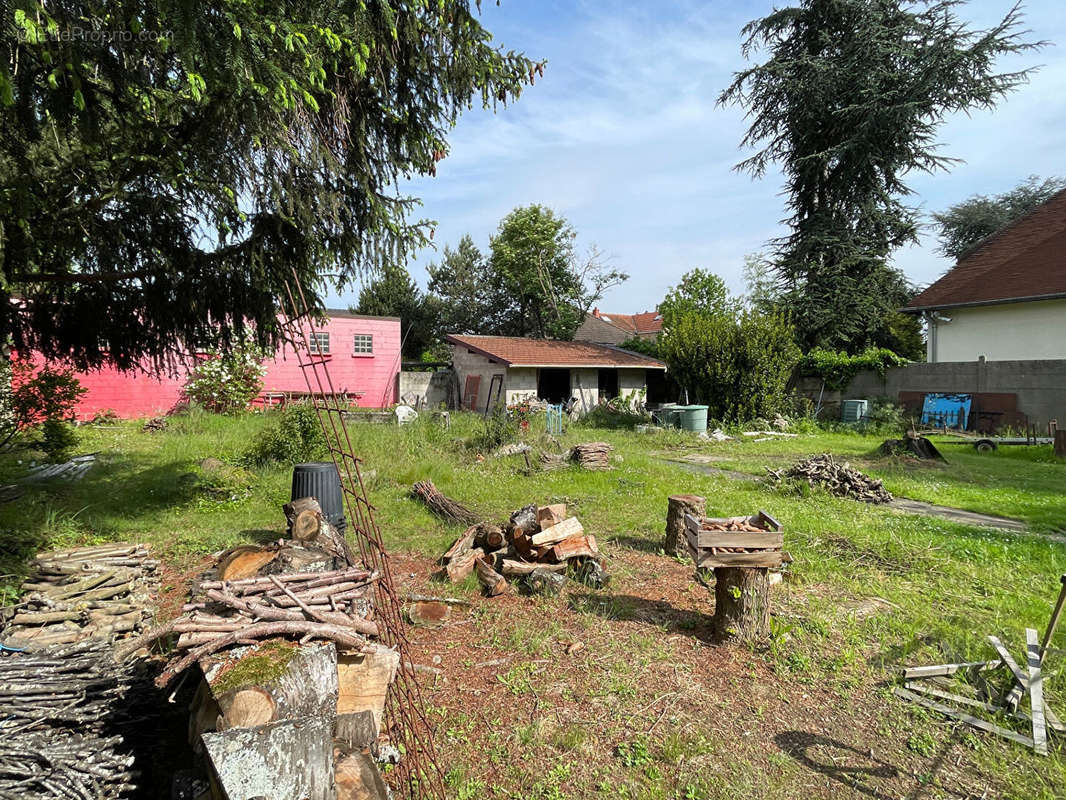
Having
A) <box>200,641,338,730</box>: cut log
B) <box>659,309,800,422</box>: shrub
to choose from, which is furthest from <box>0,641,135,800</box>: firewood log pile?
<box>659,309,800,422</box>: shrub

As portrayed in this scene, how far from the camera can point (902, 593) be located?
186 inches

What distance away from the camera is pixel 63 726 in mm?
2516

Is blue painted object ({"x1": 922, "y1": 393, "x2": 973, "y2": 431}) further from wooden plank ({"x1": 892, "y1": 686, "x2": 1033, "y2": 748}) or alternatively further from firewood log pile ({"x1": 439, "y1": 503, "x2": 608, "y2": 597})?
wooden plank ({"x1": 892, "y1": 686, "x2": 1033, "y2": 748})

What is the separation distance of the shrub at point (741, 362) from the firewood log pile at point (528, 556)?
13669 millimetres

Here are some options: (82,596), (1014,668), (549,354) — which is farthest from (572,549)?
(549,354)

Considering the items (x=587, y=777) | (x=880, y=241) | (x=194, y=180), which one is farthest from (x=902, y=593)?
(x=880, y=241)

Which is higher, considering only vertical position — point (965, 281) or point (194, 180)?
point (965, 281)

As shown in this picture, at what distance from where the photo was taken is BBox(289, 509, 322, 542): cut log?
4613 mm

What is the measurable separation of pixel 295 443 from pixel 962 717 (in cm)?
912

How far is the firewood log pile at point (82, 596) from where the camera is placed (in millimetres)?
3549

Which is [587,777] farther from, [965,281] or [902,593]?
[965,281]

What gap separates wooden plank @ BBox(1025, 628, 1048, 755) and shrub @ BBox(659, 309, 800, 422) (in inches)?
584

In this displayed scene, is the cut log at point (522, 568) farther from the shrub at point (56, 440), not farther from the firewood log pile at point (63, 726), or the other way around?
the shrub at point (56, 440)

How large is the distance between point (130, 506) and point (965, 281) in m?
23.2
